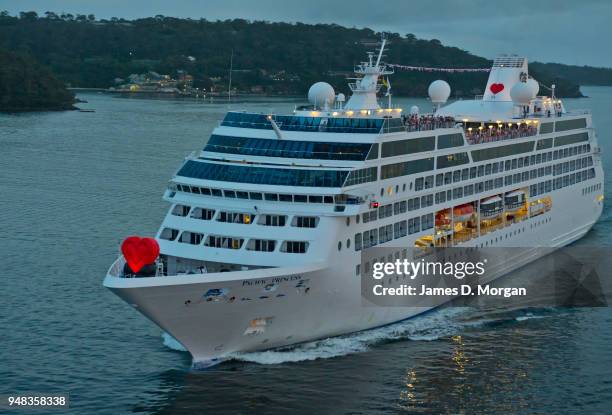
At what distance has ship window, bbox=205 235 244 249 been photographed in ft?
97.8

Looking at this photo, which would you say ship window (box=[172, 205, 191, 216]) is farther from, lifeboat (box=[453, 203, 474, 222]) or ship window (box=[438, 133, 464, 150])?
lifeboat (box=[453, 203, 474, 222])

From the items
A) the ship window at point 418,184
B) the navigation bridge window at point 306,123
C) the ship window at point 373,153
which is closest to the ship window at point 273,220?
the ship window at point 373,153

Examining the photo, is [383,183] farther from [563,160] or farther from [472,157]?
[563,160]

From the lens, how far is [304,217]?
29.8 meters

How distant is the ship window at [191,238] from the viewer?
1203 inches

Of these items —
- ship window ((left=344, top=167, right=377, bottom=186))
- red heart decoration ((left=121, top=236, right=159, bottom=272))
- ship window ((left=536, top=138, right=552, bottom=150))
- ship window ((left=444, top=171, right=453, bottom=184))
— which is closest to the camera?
red heart decoration ((left=121, top=236, right=159, bottom=272))

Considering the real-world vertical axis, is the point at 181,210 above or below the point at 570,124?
below

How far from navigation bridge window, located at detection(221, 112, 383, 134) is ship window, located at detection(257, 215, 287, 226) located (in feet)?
14.2

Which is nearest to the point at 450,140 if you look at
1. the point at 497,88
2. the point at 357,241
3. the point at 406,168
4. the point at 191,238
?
the point at 406,168

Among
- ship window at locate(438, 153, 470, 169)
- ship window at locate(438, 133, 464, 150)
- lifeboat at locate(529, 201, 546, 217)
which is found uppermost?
ship window at locate(438, 133, 464, 150)

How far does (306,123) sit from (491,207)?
33.0 ft

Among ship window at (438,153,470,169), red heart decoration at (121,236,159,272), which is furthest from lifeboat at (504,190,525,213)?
red heart decoration at (121,236,159,272)

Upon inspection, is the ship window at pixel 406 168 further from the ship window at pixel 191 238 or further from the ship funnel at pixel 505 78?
the ship funnel at pixel 505 78

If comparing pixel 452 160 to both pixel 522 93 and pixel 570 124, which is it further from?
pixel 570 124
